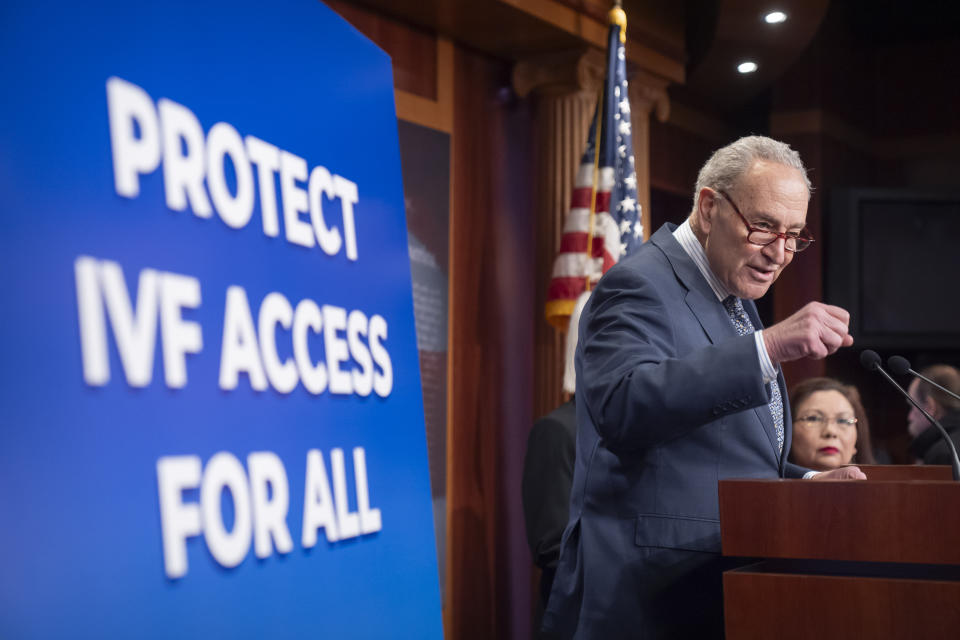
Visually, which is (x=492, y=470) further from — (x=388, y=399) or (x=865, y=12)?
(x=865, y=12)

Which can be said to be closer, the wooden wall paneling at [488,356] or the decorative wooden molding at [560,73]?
A: the wooden wall paneling at [488,356]

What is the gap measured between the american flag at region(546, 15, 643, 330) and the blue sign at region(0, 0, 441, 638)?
2.42 metres

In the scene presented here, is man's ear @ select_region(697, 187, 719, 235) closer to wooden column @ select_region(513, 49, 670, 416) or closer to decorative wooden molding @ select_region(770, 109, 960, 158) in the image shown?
wooden column @ select_region(513, 49, 670, 416)

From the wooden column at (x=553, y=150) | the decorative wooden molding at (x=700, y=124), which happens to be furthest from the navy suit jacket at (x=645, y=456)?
the decorative wooden molding at (x=700, y=124)

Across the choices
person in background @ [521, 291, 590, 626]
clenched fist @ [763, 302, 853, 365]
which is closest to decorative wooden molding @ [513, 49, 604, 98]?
person in background @ [521, 291, 590, 626]

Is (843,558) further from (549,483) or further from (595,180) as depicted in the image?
(595,180)

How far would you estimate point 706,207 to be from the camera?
2.08m

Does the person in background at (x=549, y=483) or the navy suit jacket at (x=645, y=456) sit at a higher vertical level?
the navy suit jacket at (x=645, y=456)

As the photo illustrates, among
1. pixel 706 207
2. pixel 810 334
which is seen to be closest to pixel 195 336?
pixel 810 334

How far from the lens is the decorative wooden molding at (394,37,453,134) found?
474cm

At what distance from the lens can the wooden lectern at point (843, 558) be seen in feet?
4.84

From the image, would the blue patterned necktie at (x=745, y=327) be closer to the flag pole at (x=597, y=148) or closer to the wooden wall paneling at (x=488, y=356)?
the flag pole at (x=597, y=148)

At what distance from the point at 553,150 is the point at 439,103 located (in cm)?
68

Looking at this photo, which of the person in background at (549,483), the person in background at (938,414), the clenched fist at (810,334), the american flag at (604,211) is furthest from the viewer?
the american flag at (604,211)
